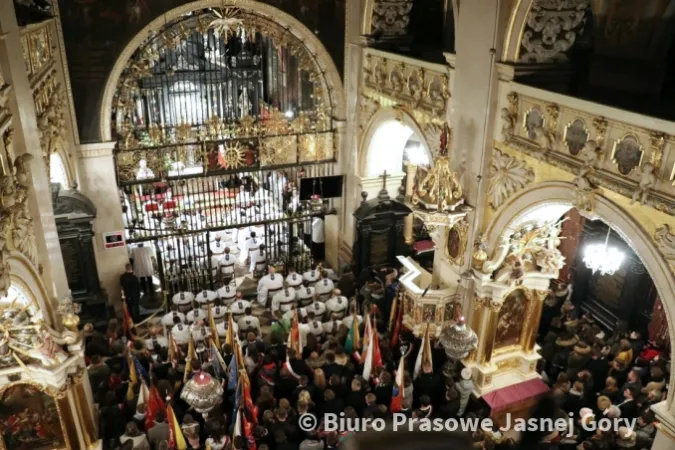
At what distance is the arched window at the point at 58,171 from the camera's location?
35.5 ft

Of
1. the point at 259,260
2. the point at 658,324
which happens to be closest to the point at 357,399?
the point at 658,324

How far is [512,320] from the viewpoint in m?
10.1

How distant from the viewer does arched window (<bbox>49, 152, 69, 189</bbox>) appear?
426 inches

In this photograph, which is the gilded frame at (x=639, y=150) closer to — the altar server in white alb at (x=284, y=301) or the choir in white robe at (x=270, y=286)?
the altar server in white alb at (x=284, y=301)

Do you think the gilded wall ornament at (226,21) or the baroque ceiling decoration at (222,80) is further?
the baroque ceiling decoration at (222,80)

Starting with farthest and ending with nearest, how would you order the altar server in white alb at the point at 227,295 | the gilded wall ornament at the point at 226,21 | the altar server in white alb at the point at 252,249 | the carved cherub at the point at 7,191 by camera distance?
the altar server in white alb at the point at 252,249 → the altar server in white alb at the point at 227,295 → the gilded wall ornament at the point at 226,21 → the carved cherub at the point at 7,191

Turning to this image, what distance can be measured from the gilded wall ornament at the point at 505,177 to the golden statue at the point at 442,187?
1.79 feet

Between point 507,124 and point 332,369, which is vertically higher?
point 507,124

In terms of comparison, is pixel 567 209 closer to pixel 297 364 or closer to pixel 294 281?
pixel 297 364

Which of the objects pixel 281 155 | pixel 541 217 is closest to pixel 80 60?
pixel 281 155

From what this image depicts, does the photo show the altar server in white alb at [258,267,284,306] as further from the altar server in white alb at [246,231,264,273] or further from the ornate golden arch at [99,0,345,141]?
the ornate golden arch at [99,0,345,141]

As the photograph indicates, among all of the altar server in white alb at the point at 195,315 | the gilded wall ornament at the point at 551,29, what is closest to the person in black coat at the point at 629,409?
the gilded wall ornament at the point at 551,29

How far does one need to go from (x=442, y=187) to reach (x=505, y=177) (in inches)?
38.1

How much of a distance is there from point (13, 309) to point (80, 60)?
6149 mm
